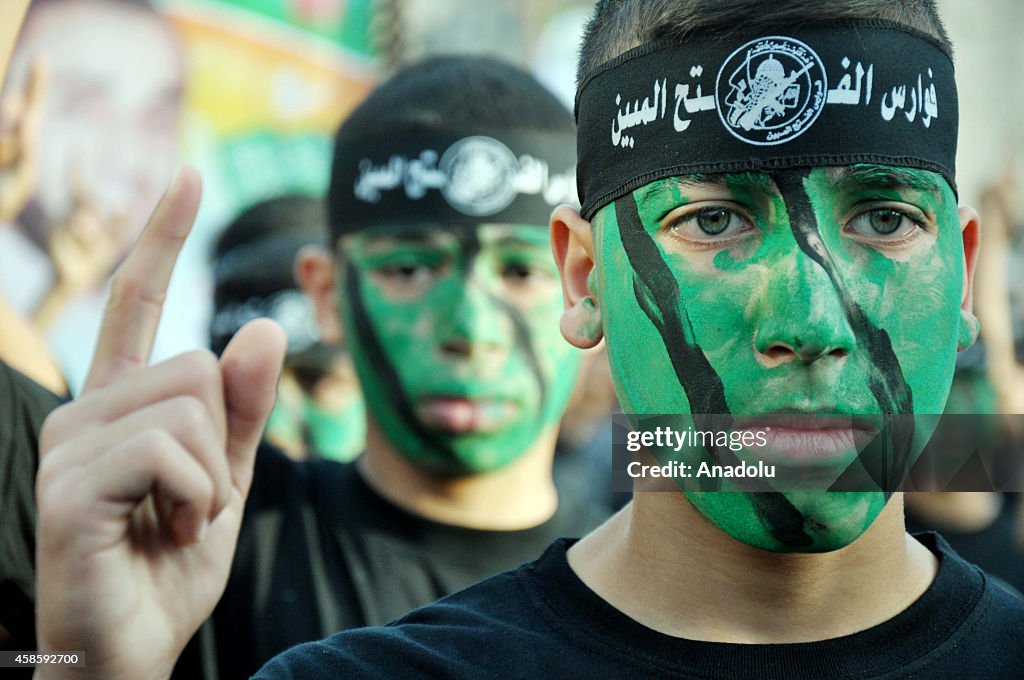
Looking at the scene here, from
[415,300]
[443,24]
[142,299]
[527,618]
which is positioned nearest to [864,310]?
[527,618]

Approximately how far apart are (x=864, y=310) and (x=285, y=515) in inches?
97.5

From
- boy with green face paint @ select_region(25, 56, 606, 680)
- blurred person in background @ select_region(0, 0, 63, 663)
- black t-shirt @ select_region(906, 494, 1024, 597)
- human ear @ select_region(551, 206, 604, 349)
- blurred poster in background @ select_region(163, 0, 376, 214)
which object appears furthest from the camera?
blurred poster in background @ select_region(163, 0, 376, 214)

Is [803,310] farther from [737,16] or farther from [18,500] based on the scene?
[18,500]

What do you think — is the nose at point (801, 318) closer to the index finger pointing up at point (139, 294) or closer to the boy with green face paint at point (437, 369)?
the index finger pointing up at point (139, 294)

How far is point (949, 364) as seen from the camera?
266 centimetres

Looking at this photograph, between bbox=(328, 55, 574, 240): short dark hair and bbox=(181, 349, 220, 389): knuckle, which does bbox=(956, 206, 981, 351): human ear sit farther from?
bbox=(328, 55, 574, 240): short dark hair

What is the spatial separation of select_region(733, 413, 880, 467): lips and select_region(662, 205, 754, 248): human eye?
1.13 ft

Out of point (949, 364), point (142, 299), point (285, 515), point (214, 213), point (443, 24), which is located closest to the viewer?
point (142, 299)

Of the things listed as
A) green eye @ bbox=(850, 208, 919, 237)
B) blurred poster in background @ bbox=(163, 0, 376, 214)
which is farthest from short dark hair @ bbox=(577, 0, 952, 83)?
blurred poster in background @ bbox=(163, 0, 376, 214)

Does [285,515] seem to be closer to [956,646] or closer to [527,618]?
[527,618]

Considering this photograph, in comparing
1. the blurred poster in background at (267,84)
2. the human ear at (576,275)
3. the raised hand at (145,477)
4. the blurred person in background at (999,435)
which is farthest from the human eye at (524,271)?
the blurred poster in background at (267,84)

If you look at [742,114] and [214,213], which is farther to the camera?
[214,213]

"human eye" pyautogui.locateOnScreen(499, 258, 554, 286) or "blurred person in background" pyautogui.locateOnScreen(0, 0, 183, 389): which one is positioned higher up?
"blurred person in background" pyautogui.locateOnScreen(0, 0, 183, 389)

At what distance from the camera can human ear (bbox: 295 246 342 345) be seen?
5168mm
